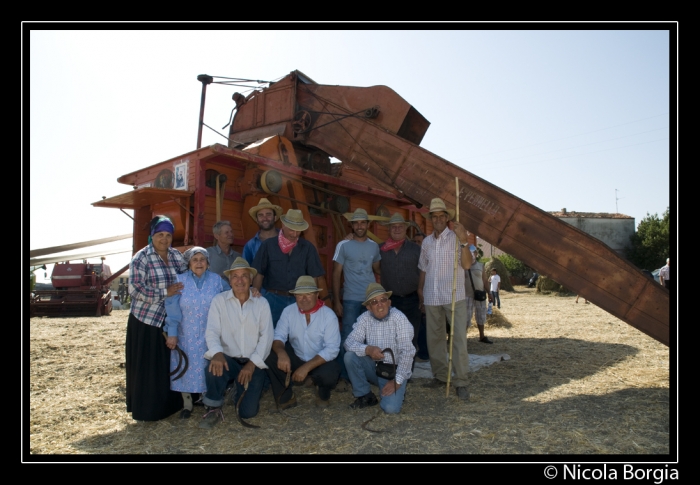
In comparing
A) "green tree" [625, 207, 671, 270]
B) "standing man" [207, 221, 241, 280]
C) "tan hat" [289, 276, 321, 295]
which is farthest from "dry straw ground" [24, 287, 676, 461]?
"green tree" [625, 207, 671, 270]

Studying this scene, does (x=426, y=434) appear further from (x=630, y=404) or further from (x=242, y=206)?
(x=242, y=206)

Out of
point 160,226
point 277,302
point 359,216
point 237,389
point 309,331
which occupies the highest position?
point 359,216

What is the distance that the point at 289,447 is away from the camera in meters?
3.59

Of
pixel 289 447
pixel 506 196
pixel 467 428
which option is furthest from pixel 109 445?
pixel 506 196

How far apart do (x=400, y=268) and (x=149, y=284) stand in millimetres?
2723

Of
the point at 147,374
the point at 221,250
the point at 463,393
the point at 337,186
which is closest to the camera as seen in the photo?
the point at 147,374

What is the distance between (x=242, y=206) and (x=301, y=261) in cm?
142

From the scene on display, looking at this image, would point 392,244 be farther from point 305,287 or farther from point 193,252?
point 193,252

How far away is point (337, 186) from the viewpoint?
7.01 meters

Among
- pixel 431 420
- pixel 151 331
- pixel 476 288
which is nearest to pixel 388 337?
pixel 431 420

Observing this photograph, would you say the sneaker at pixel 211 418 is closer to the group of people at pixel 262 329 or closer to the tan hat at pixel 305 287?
the group of people at pixel 262 329

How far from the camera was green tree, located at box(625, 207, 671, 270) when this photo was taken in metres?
33.3

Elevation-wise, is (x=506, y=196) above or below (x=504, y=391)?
above

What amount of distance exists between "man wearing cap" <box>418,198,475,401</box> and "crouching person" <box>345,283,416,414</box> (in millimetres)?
613
